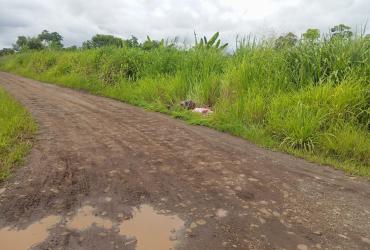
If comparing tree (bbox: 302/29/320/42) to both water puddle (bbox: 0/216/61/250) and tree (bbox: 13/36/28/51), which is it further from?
tree (bbox: 13/36/28/51)

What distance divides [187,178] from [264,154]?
147 cm

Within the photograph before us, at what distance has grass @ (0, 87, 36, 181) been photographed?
3.66m

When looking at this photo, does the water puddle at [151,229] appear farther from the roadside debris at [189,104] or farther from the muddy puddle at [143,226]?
the roadside debris at [189,104]

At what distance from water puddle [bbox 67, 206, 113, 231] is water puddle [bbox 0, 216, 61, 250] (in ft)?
0.43

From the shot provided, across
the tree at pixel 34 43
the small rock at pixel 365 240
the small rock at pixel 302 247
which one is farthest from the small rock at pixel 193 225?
the tree at pixel 34 43

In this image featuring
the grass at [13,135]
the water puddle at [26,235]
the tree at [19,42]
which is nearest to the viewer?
the water puddle at [26,235]

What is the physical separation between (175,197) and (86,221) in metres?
0.80

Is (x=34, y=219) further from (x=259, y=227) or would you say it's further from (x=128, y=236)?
(x=259, y=227)

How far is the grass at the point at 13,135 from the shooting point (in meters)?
3.66

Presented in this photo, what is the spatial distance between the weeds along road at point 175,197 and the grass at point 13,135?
0.48ft

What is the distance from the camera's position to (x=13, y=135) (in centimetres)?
462

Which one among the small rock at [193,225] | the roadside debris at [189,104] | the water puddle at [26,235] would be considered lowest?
the water puddle at [26,235]

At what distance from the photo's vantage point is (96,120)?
5910 mm

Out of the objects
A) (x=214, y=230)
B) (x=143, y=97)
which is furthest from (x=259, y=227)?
(x=143, y=97)
